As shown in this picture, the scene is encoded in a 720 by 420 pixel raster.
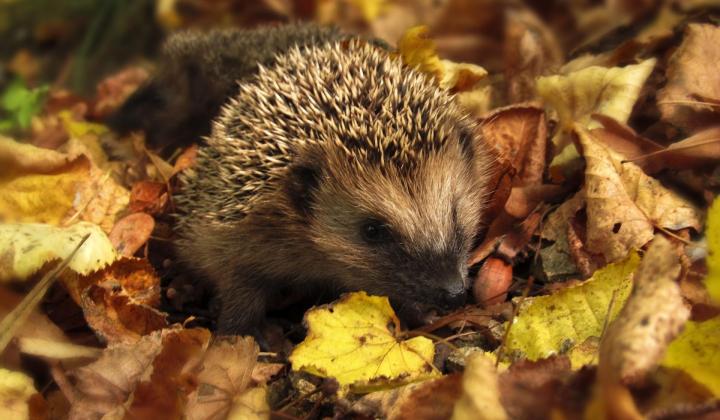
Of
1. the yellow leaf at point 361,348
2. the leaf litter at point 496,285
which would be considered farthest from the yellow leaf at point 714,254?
the yellow leaf at point 361,348

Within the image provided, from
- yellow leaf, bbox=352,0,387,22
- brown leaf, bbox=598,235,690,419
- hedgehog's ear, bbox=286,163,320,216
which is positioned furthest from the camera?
yellow leaf, bbox=352,0,387,22

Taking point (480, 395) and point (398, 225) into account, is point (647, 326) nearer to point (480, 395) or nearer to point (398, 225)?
point (480, 395)

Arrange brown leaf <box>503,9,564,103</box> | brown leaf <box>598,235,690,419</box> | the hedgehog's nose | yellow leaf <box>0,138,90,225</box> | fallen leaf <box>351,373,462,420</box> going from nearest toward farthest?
brown leaf <box>598,235,690,419</box>
fallen leaf <box>351,373,462,420</box>
the hedgehog's nose
yellow leaf <box>0,138,90,225</box>
brown leaf <box>503,9,564,103</box>

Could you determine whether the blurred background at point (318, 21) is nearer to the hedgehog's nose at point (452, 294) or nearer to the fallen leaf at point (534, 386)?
the hedgehog's nose at point (452, 294)

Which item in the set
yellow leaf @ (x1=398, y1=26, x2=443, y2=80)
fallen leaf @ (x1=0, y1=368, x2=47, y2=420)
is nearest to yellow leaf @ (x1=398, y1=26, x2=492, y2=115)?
yellow leaf @ (x1=398, y1=26, x2=443, y2=80)

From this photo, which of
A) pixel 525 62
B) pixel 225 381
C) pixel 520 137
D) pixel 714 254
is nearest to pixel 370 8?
pixel 525 62

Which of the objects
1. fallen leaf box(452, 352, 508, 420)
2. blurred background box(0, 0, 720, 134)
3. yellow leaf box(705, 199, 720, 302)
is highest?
yellow leaf box(705, 199, 720, 302)

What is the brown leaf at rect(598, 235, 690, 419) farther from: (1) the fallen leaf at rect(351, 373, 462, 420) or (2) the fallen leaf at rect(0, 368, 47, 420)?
(2) the fallen leaf at rect(0, 368, 47, 420)

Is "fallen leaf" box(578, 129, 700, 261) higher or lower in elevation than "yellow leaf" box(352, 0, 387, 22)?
higher
